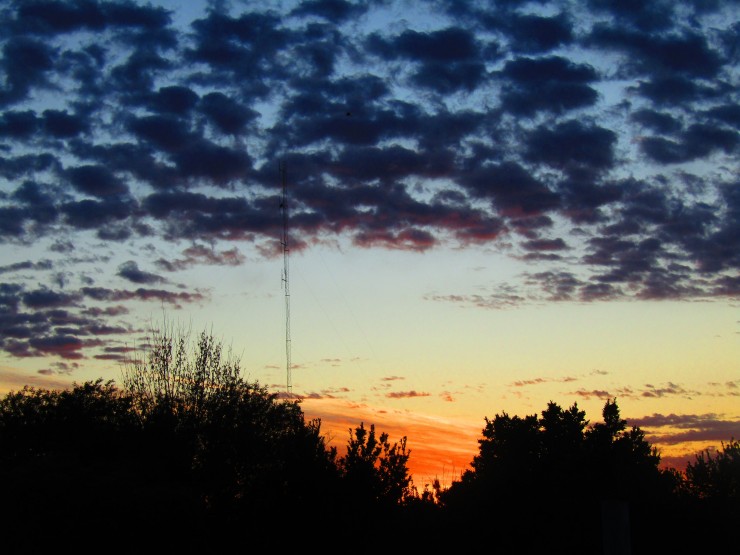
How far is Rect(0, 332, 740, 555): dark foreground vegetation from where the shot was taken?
29438 mm

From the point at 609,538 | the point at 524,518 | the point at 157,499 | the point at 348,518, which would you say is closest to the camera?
the point at 609,538

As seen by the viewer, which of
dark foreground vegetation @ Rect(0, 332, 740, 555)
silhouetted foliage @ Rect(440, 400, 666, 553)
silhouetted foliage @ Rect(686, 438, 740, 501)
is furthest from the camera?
silhouetted foliage @ Rect(686, 438, 740, 501)

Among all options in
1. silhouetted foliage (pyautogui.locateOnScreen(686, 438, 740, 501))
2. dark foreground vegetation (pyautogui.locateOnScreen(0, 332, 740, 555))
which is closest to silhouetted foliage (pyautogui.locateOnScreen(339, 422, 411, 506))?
dark foreground vegetation (pyautogui.locateOnScreen(0, 332, 740, 555))

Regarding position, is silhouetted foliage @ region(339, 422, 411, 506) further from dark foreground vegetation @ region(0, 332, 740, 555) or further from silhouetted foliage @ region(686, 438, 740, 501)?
silhouetted foliage @ region(686, 438, 740, 501)

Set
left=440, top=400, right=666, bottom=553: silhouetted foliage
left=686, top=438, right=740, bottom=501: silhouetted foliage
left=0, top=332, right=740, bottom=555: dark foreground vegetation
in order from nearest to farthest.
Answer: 1. left=0, top=332, right=740, bottom=555: dark foreground vegetation
2. left=440, top=400, right=666, bottom=553: silhouetted foliage
3. left=686, top=438, right=740, bottom=501: silhouetted foliage

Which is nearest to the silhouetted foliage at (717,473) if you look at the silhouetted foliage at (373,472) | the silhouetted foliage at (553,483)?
the silhouetted foliage at (553,483)

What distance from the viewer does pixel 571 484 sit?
46.8 meters

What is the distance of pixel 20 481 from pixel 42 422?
18.0 m

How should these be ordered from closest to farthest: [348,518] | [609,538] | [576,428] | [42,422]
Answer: [609,538] → [348,518] → [42,422] → [576,428]

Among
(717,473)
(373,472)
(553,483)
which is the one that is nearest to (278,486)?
(373,472)

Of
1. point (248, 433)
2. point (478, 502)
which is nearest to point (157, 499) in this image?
point (248, 433)

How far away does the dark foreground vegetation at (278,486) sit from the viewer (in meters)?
29.4

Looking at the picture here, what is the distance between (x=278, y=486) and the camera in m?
29.6

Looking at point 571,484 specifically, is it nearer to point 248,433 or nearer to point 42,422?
point 248,433
